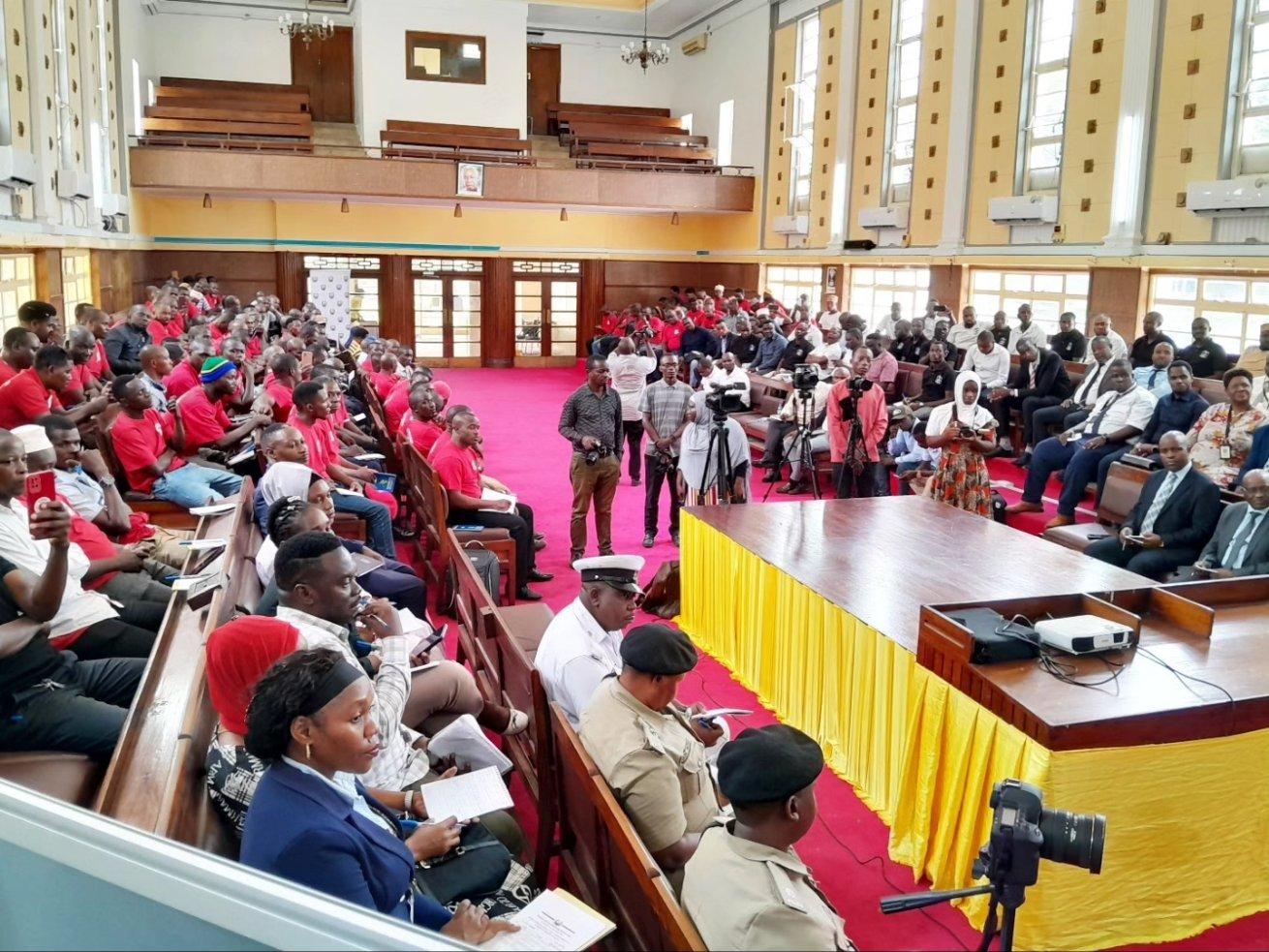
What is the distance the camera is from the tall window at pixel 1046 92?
37.5 feet

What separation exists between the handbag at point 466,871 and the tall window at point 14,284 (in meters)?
8.23

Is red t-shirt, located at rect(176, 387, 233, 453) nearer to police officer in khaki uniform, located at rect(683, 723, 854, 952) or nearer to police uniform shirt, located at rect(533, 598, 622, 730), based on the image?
police uniform shirt, located at rect(533, 598, 622, 730)

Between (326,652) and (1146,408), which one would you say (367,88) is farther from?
(326,652)

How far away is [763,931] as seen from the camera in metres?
1.99

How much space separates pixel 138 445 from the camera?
5707mm

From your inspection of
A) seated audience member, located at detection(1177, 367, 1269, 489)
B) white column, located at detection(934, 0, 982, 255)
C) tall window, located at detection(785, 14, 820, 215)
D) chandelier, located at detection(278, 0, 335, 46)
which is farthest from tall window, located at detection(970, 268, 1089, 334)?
chandelier, located at detection(278, 0, 335, 46)

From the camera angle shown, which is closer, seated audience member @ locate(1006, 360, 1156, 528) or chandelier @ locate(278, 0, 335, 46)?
seated audience member @ locate(1006, 360, 1156, 528)

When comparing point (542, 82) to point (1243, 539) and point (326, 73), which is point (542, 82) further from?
point (1243, 539)

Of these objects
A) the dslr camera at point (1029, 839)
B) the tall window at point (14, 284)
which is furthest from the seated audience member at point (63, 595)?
the tall window at point (14, 284)

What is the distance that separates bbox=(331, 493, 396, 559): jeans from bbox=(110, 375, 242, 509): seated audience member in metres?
0.61

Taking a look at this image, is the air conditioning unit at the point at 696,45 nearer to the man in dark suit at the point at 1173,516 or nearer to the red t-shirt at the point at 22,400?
the man in dark suit at the point at 1173,516

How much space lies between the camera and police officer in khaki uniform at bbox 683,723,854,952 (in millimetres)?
1997

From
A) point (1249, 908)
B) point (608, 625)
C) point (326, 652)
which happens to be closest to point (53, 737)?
point (326, 652)

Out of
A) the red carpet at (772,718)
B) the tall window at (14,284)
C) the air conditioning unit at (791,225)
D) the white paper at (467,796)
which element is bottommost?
the red carpet at (772,718)
